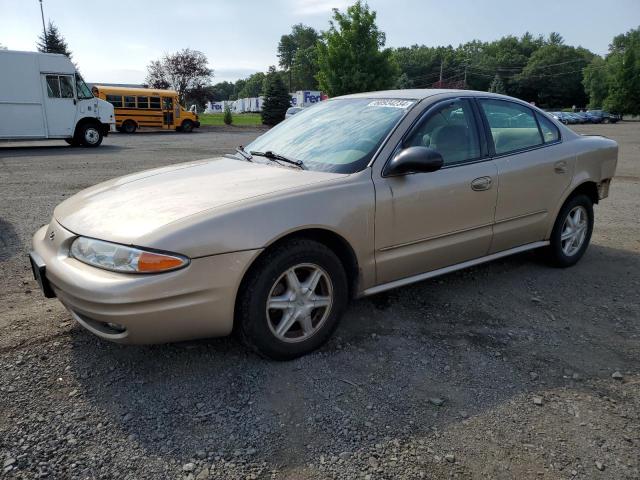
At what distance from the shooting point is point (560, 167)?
443 centimetres

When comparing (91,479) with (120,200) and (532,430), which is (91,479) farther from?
(532,430)

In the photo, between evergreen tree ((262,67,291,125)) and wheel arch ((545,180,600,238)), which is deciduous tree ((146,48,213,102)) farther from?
wheel arch ((545,180,600,238))

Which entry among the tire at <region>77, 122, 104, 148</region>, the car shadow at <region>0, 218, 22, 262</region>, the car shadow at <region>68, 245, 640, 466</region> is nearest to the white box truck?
the tire at <region>77, 122, 104, 148</region>

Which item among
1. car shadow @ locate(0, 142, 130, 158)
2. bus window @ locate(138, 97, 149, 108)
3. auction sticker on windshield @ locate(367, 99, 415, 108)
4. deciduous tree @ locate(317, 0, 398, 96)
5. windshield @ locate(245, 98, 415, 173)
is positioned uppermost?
deciduous tree @ locate(317, 0, 398, 96)

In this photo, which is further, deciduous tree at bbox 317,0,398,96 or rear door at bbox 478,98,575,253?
deciduous tree at bbox 317,0,398,96

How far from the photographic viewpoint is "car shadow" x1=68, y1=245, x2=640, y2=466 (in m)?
2.43

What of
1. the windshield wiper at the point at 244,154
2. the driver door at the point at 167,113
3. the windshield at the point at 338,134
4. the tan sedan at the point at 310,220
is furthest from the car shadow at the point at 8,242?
the driver door at the point at 167,113

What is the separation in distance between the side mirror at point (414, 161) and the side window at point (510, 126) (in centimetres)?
102

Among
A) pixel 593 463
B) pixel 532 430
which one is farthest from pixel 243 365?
pixel 593 463

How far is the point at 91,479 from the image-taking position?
6.89 ft

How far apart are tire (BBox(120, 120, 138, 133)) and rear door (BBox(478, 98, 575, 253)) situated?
28.1m

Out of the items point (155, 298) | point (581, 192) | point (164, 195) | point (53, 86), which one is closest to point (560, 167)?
point (581, 192)

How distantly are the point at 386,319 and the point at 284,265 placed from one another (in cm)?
111

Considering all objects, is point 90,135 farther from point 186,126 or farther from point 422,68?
point 422,68
